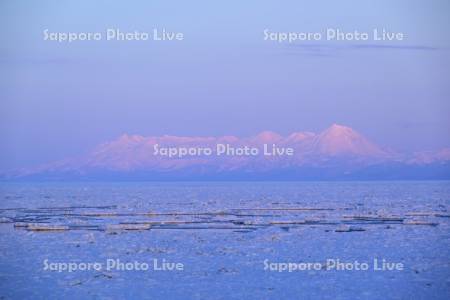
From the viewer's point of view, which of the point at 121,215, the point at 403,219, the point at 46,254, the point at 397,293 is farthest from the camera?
the point at 121,215

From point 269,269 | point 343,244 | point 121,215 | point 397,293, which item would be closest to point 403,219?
point 343,244

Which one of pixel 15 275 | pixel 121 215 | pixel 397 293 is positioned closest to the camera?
pixel 397 293

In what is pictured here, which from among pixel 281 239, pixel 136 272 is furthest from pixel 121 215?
pixel 136 272

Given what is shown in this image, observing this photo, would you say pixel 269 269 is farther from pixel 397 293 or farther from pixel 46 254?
pixel 46 254

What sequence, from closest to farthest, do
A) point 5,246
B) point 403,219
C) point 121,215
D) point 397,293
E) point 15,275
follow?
point 397,293 → point 15,275 → point 5,246 → point 403,219 → point 121,215

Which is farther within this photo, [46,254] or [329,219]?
[329,219]

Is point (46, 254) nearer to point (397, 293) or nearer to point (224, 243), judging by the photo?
point (224, 243)

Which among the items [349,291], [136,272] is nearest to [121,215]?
[136,272]

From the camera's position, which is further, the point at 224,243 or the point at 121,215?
the point at 121,215

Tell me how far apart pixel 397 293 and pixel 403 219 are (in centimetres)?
1342

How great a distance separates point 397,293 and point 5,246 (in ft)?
29.2

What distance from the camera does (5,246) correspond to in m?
18.0

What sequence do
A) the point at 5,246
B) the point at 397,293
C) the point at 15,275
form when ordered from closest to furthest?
the point at 397,293
the point at 15,275
the point at 5,246

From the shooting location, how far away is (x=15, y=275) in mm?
13617
